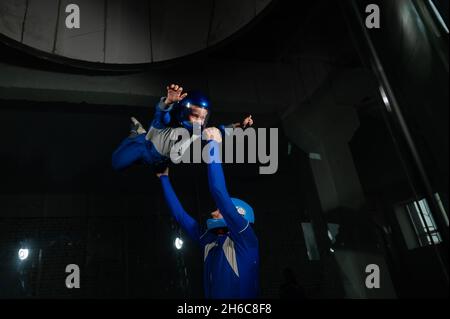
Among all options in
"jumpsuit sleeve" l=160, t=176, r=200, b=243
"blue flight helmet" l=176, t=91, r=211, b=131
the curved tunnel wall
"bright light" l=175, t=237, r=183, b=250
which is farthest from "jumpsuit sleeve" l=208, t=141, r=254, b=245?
"bright light" l=175, t=237, r=183, b=250

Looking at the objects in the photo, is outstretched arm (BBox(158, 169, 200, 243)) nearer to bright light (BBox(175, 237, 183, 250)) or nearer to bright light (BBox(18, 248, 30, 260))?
bright light (BBox(175, 237, 183, 250))

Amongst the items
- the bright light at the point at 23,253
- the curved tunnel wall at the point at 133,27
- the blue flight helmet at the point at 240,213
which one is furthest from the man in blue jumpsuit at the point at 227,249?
the bright light at the point at 23,253

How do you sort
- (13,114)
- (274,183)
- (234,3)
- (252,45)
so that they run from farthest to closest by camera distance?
(274,183)
(13,114)
(252,45)
(234,3)

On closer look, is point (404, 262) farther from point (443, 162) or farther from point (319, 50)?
point (443, 162)

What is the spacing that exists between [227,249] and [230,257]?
0.22 ft

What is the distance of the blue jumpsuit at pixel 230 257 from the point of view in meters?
2.42

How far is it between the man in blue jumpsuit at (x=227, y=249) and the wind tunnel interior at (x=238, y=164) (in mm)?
1176

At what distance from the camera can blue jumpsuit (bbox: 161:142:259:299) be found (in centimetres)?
242

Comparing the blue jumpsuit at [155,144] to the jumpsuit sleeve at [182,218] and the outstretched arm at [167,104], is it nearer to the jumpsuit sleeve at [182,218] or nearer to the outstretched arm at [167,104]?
the outstretched arm at [167,104]

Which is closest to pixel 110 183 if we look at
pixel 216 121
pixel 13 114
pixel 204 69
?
pixel 13 114

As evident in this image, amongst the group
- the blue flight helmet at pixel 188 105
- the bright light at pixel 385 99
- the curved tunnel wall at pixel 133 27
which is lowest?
the bright light at pixel 385 99

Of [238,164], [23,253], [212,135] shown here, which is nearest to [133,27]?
[212,135]

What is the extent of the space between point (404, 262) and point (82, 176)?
19.2 feet

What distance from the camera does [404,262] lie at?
618cm
